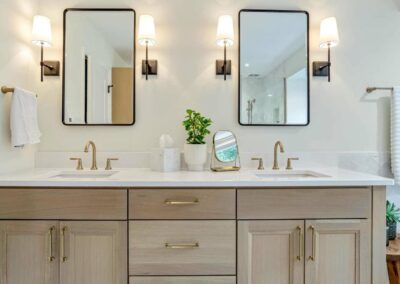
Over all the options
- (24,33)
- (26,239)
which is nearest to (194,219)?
(26,239)

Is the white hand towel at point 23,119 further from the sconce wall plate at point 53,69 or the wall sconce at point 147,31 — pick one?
the wall sconce at point 147,31

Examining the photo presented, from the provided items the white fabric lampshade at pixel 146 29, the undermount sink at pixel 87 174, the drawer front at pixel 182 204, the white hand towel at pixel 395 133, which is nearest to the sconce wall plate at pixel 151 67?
the white fabric lampshade at pixel 146 29

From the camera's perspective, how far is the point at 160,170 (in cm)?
163

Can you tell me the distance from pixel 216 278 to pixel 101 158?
1086 mm

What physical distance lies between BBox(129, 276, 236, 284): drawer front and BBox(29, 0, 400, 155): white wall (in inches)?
33.7

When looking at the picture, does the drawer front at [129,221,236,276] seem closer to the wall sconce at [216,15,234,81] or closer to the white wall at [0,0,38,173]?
the white wall at [0,0,38,173]

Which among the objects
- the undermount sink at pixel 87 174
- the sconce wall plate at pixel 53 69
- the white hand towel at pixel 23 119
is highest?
the sconce wall plate at pixel 53 69

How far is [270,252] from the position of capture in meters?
1.30

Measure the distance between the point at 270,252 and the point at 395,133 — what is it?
1.24 m

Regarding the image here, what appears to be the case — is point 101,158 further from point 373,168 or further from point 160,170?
point 373,168

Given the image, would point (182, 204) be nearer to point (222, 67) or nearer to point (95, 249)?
point (95, 249)

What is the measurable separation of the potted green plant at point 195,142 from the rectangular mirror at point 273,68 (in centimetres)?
32

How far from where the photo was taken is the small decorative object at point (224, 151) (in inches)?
70.7

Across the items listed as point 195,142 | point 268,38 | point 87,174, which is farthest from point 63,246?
point 268,38
